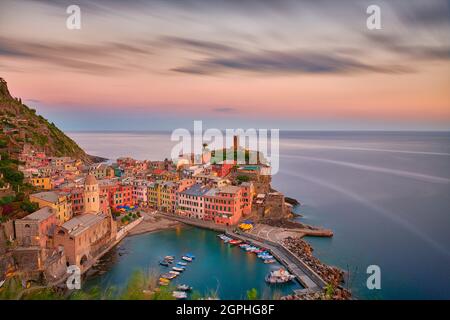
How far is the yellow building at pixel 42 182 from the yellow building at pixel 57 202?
2293 millimetres

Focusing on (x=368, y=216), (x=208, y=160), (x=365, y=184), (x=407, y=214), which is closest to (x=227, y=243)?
(x=368, y=216)

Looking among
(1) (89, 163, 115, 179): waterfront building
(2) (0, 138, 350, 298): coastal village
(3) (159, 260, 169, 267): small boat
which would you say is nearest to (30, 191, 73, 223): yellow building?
(2) (0, 138, 350, 298): coastal village

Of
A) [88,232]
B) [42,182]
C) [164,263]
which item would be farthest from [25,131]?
[164,263]

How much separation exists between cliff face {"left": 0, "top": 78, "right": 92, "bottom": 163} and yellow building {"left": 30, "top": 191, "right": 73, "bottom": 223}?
7106 millimetres

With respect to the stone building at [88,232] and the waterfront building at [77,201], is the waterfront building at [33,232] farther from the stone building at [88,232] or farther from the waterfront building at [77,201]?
the waterfront building at [77,201]

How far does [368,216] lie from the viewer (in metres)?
13.4

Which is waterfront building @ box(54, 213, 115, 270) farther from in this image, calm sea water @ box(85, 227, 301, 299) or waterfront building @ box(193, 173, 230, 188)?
waterfront building @ box(193, 173, 230, 188)

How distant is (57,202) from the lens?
9188mm

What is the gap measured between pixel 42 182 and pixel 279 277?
8.87m

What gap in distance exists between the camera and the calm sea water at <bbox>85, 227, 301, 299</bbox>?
7.45m

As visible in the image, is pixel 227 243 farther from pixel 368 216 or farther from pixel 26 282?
pixel 368 216

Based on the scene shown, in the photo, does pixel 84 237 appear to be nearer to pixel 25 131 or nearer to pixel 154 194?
pixel 154 194

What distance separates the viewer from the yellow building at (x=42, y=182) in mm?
11502
